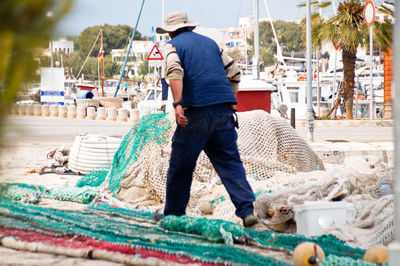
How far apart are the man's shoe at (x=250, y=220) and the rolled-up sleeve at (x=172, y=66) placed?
132 cm

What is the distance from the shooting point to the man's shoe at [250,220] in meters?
5.01

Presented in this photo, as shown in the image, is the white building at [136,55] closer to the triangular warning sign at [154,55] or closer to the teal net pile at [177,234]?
the triangular warning sign at [154,55]

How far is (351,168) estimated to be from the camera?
6316mm

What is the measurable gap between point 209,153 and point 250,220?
0.72 metres

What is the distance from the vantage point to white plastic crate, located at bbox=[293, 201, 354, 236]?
4676 mm

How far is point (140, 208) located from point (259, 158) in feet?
5.77

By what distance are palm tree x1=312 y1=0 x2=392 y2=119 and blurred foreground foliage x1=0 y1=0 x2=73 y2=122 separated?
22793mm

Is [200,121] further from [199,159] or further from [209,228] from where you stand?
[199,159]

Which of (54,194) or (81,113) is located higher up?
(81,113)

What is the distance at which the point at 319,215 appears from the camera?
15.4 ft

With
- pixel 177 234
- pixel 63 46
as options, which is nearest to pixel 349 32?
pixel 177 234

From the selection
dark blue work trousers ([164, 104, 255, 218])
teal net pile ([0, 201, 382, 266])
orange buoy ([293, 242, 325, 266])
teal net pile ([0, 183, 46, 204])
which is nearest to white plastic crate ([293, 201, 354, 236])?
teal net pile ([0, 201, 382, 266])

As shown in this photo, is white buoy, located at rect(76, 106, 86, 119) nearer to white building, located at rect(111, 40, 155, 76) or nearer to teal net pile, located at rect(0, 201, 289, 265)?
teal net pile, located at rect(0, 201, 289, 265)

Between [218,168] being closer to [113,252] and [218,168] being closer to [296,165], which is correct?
[113,252]
